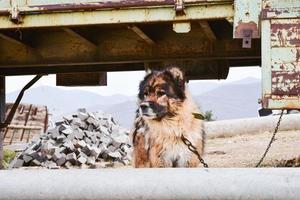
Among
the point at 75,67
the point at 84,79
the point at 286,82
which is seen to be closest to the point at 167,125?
the point at 286,82

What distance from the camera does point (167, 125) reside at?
5.35m

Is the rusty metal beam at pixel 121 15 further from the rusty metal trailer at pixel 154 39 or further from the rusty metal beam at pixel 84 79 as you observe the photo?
the rusty metal beam at pixel 84 79

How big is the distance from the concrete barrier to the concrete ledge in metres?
10.4

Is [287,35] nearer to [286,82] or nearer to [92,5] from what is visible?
[286,82]

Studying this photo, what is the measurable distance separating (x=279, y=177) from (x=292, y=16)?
8.74 ft

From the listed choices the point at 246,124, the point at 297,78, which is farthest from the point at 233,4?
the point at 246,124

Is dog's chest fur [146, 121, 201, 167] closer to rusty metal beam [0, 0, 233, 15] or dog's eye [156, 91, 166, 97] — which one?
dog's eye [156, 91, 166, 97]

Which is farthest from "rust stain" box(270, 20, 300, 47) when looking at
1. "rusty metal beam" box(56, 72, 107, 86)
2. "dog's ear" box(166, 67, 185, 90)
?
A: "rusty metal beam" box(56, 72, 107, 86)

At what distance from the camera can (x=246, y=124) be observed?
44.6 feet

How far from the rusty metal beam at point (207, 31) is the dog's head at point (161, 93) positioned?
0.48 meters

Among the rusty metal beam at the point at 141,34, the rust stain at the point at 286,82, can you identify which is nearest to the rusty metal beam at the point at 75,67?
the rusty metal beam at the point at 141,34

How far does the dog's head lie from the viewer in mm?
5141

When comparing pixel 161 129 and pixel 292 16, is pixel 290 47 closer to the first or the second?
pixel 292 16

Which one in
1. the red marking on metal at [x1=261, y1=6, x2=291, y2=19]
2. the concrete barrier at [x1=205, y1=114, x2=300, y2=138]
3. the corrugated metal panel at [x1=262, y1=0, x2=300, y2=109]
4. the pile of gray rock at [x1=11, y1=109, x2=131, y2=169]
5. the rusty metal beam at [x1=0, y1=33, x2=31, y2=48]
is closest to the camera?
the corrugated metal panel at [x1=262, y1=0, x2=300, y2=109]
